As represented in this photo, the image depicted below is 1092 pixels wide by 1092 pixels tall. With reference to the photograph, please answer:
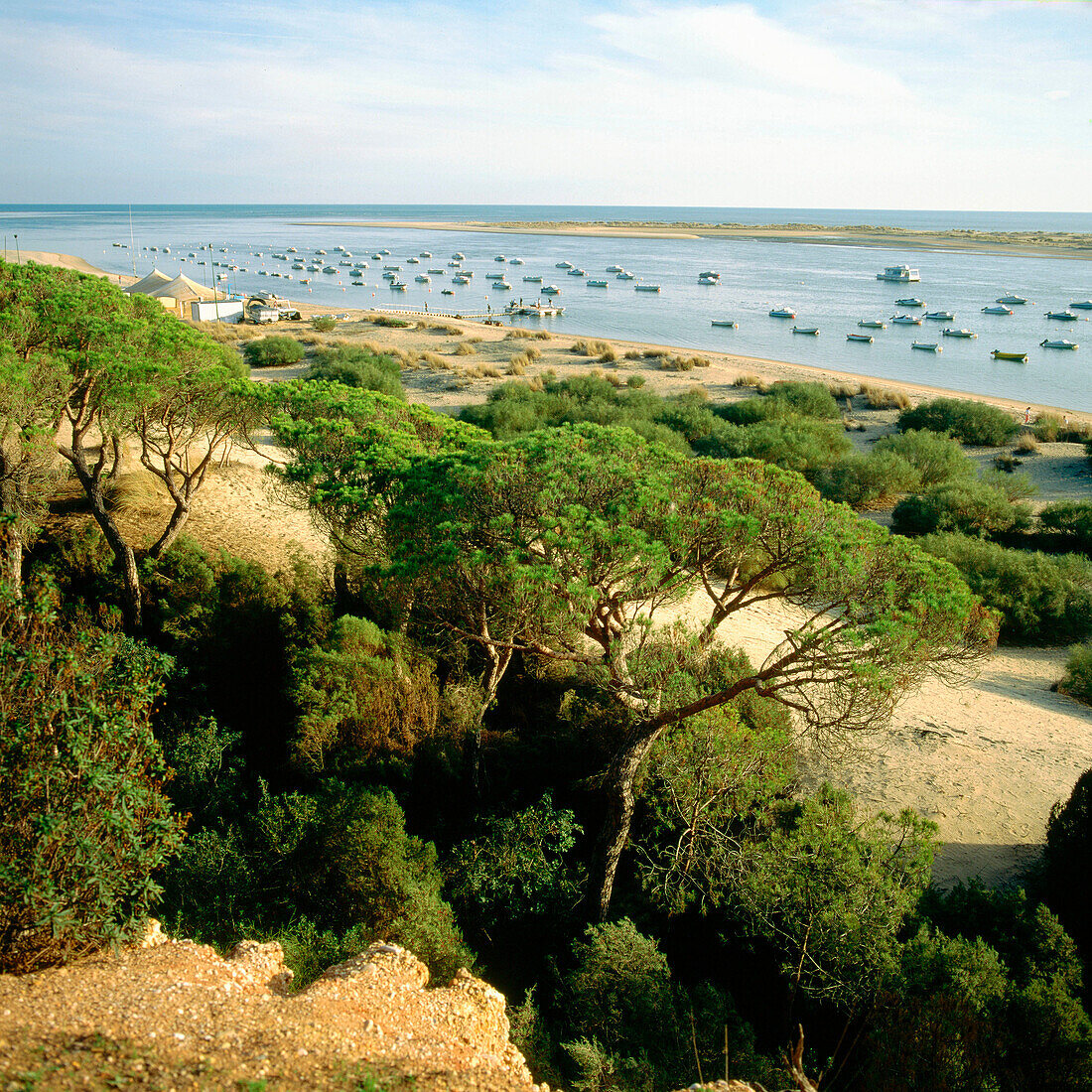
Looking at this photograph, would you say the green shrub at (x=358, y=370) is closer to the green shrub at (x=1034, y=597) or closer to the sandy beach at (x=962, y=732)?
the sandy beach at (x=962, y=732)

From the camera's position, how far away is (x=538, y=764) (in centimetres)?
1031

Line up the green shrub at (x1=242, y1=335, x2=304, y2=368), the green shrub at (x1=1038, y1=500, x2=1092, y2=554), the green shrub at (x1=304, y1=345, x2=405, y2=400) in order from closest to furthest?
the green shrub at (x1=1038, y1=500, x2=1092, y2=554) < the green shrub at (x1=304, y1=345, x2=405, y2=400) < the green shrub at (x1=242, y1=335, x2=304, y2=368)

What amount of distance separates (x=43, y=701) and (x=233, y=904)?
3473 mm

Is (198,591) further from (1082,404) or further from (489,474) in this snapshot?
(1082,404)

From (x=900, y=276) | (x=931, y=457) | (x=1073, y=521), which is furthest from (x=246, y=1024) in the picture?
(x=900, y=276)

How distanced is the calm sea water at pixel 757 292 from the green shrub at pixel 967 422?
34.2ft

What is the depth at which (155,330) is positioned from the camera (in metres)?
12.4

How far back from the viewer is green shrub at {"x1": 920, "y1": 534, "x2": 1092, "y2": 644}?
15.8 metres

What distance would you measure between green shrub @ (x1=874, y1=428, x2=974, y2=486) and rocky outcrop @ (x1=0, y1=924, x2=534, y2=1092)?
→ 73.3 feet

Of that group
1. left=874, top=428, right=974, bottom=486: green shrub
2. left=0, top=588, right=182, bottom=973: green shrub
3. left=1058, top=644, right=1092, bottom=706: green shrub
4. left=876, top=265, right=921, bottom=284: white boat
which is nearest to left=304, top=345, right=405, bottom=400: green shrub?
left=874, top=428, right=974, bottom=486: green shrub

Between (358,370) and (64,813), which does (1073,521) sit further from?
(358,370)

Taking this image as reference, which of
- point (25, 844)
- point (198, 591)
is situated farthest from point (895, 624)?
point (198, 591)

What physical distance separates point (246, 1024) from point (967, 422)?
31012 mm

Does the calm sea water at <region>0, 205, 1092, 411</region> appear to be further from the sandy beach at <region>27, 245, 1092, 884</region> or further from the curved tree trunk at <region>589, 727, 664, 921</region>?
the curved tree trunk at <region>589, 727, 664, 921</region>
